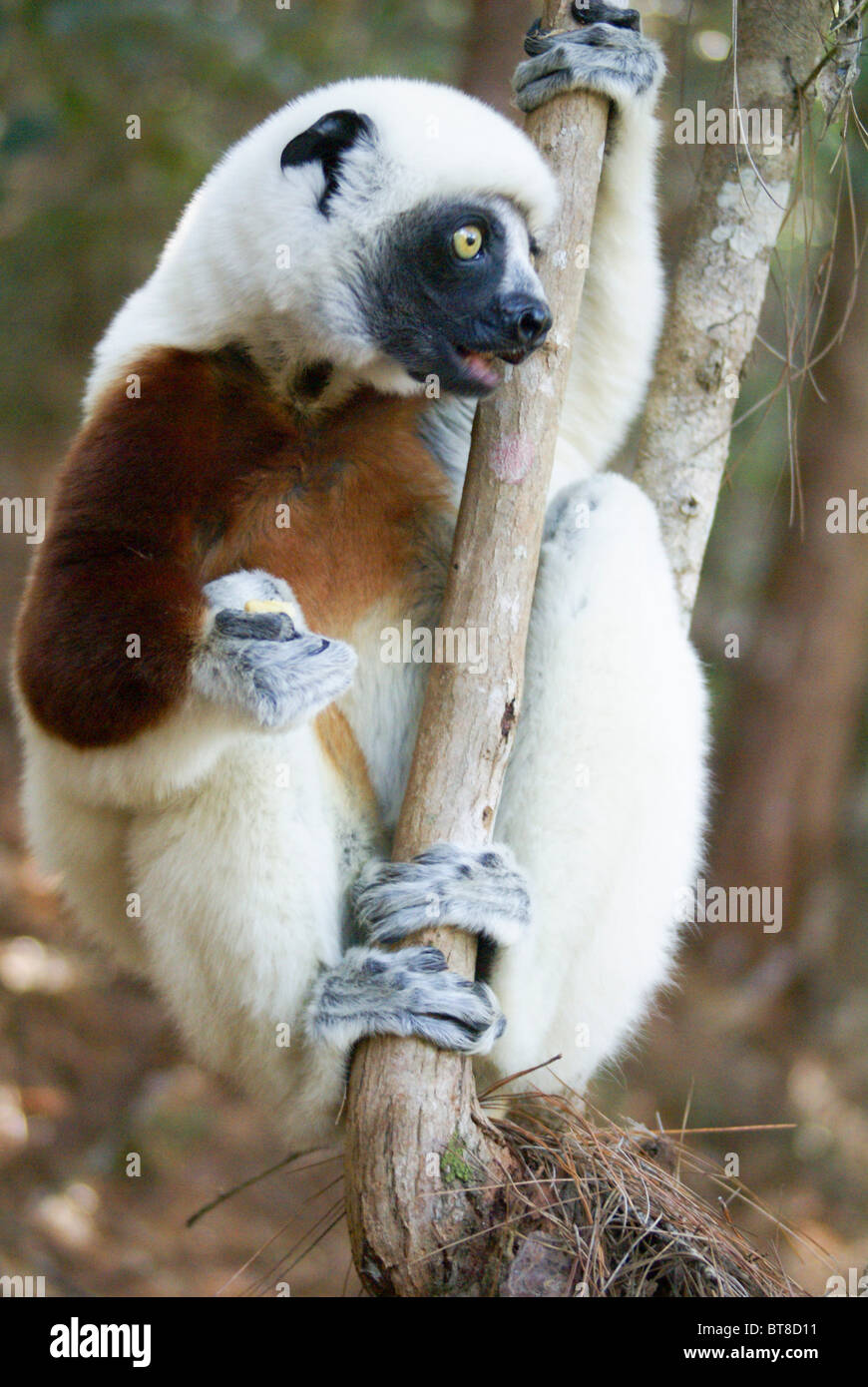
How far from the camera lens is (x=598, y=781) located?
365cm

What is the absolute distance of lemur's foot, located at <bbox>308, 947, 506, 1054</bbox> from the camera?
10.2 ft

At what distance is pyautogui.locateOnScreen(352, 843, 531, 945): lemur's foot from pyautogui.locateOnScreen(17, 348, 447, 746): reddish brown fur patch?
775mm

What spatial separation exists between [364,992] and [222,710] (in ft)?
2.82

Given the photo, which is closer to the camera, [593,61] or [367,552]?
[593,61]

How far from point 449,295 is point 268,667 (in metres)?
1.33

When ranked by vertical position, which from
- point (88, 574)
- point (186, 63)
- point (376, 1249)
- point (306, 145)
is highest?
point (186, 63)

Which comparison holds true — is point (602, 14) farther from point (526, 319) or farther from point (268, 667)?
point (268, 667)

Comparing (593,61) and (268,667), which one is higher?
(593,61)

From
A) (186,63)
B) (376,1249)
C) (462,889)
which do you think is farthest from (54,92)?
(376,1249)

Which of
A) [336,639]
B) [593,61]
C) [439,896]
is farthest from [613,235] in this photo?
[439,896]

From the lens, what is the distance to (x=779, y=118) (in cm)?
412

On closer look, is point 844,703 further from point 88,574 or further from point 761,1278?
point 88,574

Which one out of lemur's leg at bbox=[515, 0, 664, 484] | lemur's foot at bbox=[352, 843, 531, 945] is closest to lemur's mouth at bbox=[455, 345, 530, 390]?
→ lemur's leg at bbox=[515, 0, 664, 484]

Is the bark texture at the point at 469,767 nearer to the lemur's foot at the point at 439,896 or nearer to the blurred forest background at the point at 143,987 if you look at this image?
the lemur's foot at the point at 439,896
